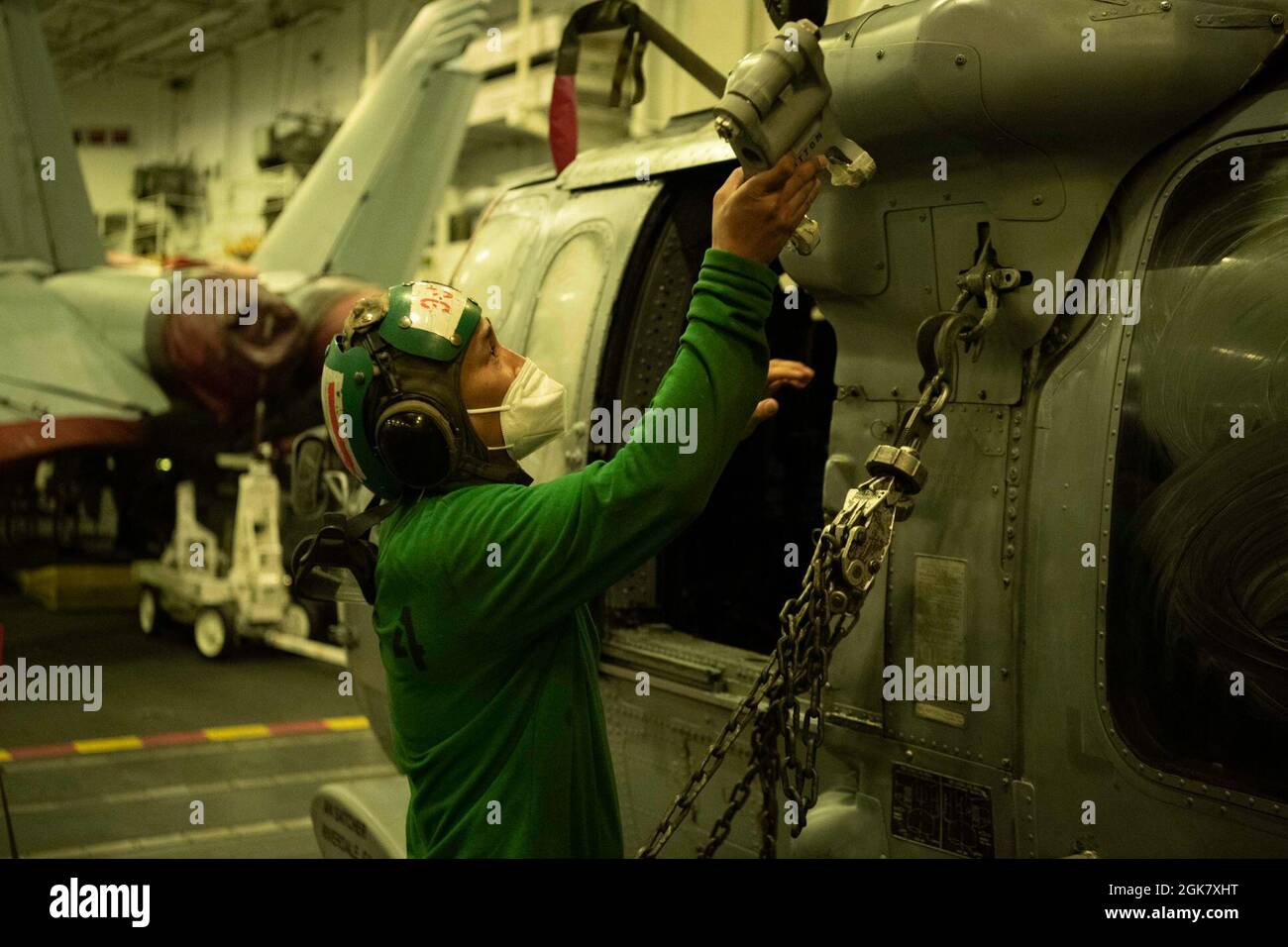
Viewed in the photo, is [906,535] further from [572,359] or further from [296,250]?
[296,250]

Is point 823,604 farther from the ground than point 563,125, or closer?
closer

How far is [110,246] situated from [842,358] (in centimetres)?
2065

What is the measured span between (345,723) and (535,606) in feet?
20.8

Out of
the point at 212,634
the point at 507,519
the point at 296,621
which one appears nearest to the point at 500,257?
the point at 507,519

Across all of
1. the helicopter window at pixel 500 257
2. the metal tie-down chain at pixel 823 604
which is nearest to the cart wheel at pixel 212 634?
the helicopter window at pixel 500 257

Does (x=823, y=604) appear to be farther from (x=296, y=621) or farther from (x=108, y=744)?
(x=296, y=621)

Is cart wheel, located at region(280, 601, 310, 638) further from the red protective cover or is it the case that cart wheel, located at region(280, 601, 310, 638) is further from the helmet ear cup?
the helmet ear cup

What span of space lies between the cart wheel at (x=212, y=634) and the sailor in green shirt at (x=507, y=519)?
25.3 feet

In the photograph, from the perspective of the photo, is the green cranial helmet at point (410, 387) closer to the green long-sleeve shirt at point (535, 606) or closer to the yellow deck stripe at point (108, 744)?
the green long-sleeve shirt at point (535, 606)

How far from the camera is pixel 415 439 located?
2.04 meters

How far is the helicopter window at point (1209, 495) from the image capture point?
6.97 ft

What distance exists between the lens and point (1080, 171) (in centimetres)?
246

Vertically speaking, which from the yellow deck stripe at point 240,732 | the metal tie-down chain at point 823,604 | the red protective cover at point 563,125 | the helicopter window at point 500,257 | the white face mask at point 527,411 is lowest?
the yellow deck stripe at point 240,732
